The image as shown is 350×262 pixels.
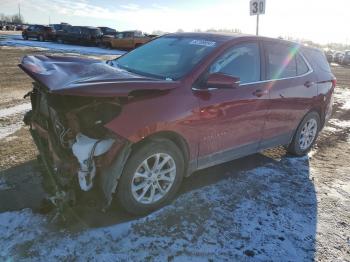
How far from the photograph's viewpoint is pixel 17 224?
11.1 feet

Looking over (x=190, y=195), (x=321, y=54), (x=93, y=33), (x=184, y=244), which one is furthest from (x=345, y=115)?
(x=93, y=33)

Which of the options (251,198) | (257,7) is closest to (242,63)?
(251,198)

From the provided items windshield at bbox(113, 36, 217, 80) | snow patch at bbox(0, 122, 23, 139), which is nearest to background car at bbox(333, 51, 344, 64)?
windshield at bbox(113, 36, 217, 80)

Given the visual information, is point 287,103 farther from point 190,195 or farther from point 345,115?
point 345,115

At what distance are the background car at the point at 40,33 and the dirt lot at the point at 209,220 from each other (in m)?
30.8

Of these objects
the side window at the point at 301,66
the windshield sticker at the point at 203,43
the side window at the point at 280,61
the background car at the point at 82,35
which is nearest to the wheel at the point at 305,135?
the side window at the point at 301,66

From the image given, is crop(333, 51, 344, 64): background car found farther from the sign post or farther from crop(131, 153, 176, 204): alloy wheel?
crop(131, 153, 176, 204): alloy wheel

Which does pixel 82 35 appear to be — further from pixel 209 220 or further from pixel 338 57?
pixel 209 220

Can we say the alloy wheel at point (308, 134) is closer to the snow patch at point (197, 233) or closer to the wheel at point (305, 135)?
the wheel at point (305, 135)

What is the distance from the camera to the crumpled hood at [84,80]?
10.1 ft

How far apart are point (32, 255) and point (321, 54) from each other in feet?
17.4

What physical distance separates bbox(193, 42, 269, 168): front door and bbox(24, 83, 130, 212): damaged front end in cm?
101

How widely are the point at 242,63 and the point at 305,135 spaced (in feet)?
6.85

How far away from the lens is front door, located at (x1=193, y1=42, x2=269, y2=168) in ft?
12.8
